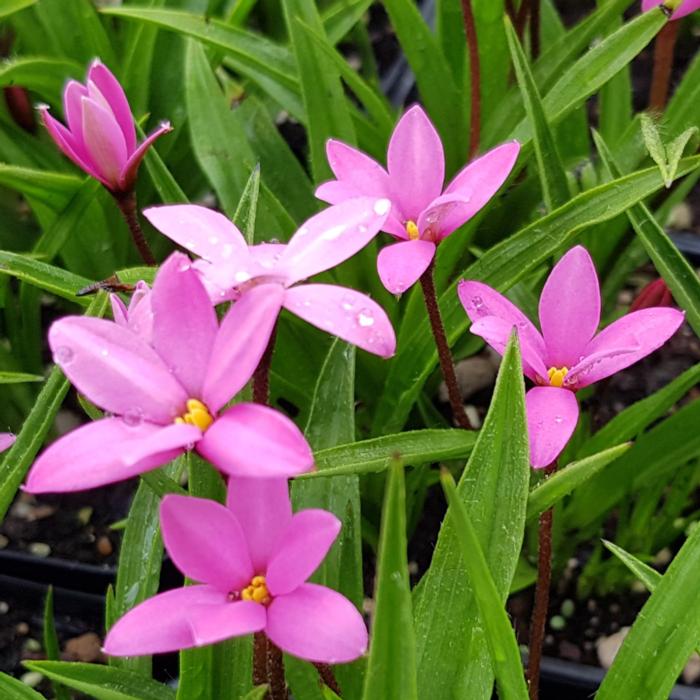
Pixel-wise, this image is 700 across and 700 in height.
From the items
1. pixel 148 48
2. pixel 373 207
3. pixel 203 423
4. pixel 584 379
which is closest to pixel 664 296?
pixel 584 379

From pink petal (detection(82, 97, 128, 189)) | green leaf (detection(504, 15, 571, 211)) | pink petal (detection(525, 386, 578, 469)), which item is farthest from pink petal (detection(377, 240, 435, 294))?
green leaf (detection(504, 15, 571, 211))

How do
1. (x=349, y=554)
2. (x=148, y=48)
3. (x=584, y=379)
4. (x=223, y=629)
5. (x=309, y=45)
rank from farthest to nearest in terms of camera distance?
(x=148, y=48) → (x=309, y=45) → (x=349, y=554) → (x=584, y=379) → (x=223, y=629)

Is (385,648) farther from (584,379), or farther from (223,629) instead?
(584,379)

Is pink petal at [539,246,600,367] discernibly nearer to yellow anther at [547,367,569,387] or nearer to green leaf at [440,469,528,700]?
yellow anther at [547,367,569,387]

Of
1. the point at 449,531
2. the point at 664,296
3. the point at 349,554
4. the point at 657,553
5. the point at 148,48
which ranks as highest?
the point at 148,48

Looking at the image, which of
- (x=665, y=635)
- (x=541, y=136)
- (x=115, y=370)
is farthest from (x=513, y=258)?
(x=115, y=370)

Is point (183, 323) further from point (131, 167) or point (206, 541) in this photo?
point (131, 167)

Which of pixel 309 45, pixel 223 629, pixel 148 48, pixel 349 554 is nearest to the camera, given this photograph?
pixel 223 629
